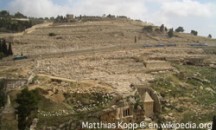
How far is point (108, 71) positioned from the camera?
50.6 metres

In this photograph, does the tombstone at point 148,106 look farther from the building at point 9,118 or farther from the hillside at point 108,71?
the building at point 9,118

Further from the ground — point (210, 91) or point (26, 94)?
point (26, 94)

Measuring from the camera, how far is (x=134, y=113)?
33.3 metres

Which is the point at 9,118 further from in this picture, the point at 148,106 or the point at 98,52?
the point at 98,52

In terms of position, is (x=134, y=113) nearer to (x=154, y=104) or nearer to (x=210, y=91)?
(x=154, y=104)

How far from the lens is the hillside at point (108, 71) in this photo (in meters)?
38.0

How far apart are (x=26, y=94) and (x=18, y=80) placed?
1265 cm

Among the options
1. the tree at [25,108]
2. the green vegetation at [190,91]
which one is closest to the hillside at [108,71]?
the green vegetation at [190,91]

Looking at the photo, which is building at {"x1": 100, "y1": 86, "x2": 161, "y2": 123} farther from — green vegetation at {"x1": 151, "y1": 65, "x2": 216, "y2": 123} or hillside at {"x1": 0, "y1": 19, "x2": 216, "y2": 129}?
green vegetation at {"x1": 151, "y1": 65, "x2": 216, "y2": 123}

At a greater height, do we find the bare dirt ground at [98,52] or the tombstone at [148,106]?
the bare dirt ground at [98,52]

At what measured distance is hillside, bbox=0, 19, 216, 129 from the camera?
38.0 meters

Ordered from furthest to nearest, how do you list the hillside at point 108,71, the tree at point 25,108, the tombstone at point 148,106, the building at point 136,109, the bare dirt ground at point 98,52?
the bare dirt ground at point 98,52 → the hillside at point 108,71 → the tombstone at point 148,106 → the building at point 136,109 → the tree at point 25,108

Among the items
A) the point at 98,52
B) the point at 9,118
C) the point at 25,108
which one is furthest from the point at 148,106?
the point at 98,52

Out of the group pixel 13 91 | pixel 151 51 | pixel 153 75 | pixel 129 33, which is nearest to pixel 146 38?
pixel 129 33
